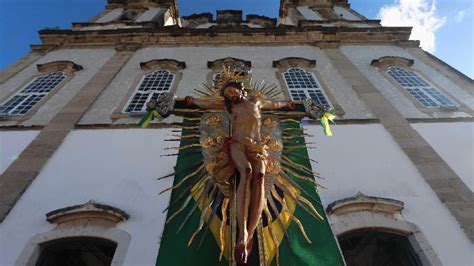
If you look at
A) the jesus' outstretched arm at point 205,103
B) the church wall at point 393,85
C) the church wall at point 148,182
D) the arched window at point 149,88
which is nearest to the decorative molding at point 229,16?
the church wall at point 393,85

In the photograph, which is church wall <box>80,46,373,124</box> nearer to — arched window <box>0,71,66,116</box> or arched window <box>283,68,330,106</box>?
arched window <box>283,68,330,106</box>

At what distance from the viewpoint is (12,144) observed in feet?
26.3

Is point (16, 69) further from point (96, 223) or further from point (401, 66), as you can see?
point (401, 66)

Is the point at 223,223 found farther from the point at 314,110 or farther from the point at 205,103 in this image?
the point at 314,110

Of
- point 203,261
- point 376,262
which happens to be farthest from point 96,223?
point 376,262

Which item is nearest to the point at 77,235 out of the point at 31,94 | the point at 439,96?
the point at 31,94

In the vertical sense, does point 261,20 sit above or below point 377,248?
above

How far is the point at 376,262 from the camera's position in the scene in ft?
22.9

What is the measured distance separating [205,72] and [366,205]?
728 cm

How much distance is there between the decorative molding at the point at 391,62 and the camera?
1205 centimetres

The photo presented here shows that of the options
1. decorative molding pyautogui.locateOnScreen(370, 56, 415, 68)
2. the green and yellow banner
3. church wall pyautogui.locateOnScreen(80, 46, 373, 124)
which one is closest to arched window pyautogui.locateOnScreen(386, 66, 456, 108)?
decorative molding pyautogui.locateOnScreen(370, 56, 415, 68)

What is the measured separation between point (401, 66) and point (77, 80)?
10995 mm

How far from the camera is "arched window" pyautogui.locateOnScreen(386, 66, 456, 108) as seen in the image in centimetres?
966

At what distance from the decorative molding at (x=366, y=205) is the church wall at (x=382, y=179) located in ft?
0.68
